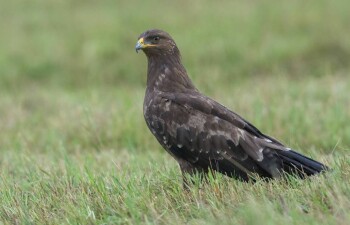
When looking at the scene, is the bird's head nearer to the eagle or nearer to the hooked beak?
the hooked beak

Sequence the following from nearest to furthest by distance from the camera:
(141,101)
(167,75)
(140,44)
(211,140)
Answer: (211,140) → (167,75) → (140,44) → (141,101)

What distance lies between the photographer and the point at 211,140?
595 cm

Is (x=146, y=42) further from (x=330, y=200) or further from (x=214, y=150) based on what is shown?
(x=330, y=200)

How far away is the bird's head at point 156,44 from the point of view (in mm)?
6633

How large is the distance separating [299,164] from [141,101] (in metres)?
4.76

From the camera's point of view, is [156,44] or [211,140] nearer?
[211,140]

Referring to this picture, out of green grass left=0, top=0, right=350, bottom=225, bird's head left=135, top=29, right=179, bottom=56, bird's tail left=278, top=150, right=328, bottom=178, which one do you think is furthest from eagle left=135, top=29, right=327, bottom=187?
bird's head left=135, top=29, right=179, bottom=56

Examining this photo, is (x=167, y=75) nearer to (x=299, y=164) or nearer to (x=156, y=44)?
(x=156, y=44)

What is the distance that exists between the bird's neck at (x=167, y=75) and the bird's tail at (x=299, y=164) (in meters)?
1.14

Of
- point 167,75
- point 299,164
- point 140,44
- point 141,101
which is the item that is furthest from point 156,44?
point 141,101

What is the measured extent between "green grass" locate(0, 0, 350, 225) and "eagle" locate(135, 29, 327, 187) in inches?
11.9

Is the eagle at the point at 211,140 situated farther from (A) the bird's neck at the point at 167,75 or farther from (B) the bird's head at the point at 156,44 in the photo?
(B) the bird's head at the point at 156,44

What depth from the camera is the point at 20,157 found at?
757cm

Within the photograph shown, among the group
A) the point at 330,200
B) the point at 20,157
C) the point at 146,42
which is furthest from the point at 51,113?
the point at 330,200
